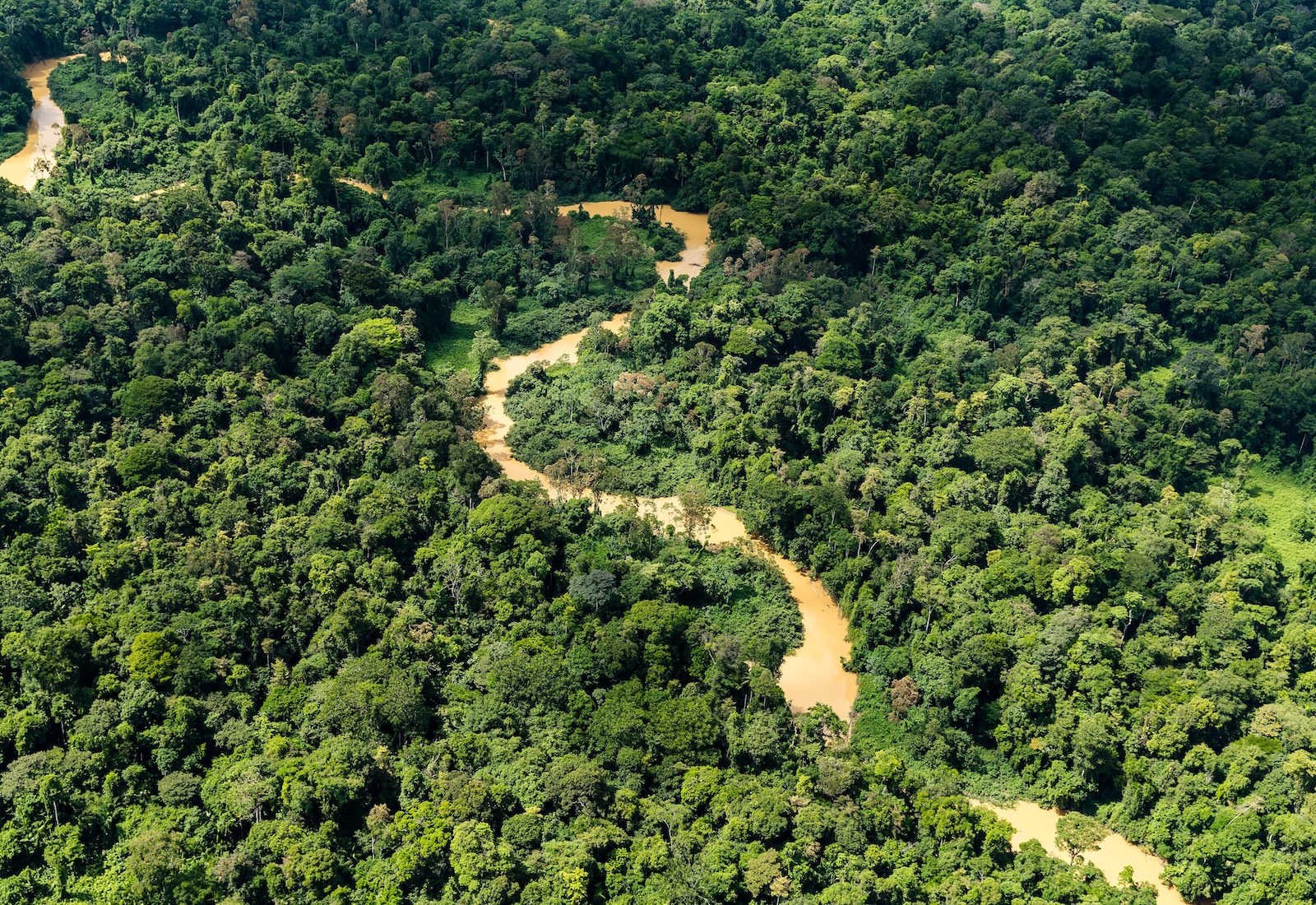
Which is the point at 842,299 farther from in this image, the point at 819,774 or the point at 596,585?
the point at 819,774

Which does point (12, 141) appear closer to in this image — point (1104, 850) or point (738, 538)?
point (738, 538)

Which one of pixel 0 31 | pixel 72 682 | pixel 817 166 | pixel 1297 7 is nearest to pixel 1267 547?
pixel 817 166

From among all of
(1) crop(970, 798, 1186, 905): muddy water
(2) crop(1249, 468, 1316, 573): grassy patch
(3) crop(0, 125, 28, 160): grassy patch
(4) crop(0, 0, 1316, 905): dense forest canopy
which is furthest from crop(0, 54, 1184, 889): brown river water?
(2) crop(1249, 468, 1316, 573): grassy patch

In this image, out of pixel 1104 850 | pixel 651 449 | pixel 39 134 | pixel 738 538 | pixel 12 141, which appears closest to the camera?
pixel 1104 850

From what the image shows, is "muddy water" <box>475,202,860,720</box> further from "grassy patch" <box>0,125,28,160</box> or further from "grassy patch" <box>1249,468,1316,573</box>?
"grassy patch" <box>0,125,28,160</box>

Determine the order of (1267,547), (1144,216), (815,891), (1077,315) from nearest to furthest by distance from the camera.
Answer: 1. (815,891)
2. (1267,547)
3. (1077,315)
4. (1144,216)

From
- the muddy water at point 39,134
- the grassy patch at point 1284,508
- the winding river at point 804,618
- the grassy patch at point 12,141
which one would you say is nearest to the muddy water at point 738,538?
the winding river at point 804,618

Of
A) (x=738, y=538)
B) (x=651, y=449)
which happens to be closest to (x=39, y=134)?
(x=651, y=449)
